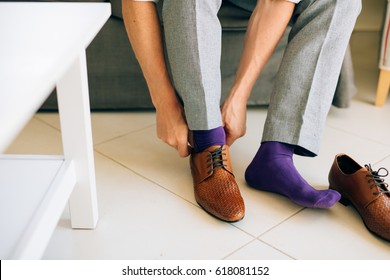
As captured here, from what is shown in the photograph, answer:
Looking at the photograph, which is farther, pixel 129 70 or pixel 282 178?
pixel 129 70

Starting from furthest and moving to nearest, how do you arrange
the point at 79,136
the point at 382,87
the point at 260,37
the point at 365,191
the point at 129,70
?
the point at 382,87
the point at 129,70
the point at 260,37
the point at 365,191
the point at 79,136

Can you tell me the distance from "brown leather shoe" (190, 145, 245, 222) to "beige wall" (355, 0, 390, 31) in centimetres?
157

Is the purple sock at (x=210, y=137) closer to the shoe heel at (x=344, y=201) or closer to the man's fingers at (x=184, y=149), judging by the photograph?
the man's fingers at (x=184, y=149)

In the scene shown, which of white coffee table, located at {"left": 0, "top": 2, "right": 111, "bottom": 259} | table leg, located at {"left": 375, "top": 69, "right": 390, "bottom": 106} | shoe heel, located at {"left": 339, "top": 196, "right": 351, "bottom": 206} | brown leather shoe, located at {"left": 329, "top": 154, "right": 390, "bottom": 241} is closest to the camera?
white coffee table, located at {"left": 0, "top": 2, "right": 111, "bottom": 259}

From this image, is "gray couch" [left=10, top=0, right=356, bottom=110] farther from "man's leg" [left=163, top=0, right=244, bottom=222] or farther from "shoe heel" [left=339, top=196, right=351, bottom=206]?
"shoe heel" [left=339, top=196, right=351, bottom=206]

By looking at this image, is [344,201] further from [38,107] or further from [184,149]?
[38,107]

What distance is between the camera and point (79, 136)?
99cm

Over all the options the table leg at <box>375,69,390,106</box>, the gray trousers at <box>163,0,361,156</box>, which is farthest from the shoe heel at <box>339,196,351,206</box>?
the table leg at <box>375,69,390,106</box>

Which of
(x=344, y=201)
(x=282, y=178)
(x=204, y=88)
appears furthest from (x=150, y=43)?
(x=344, y=201)

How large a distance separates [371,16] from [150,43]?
161 centimetres

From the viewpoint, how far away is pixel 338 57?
1.18m

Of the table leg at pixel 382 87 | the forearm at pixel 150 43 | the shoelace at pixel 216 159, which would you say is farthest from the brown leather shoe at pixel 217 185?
the table leg at pixel 382 87

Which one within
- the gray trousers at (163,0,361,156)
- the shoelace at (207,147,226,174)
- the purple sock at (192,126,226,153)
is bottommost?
the shoelace at (207,147,226,174)

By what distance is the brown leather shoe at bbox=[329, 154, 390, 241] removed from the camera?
108cm
